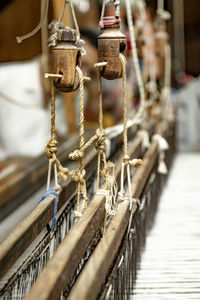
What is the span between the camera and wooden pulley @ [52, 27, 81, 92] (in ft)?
4.17

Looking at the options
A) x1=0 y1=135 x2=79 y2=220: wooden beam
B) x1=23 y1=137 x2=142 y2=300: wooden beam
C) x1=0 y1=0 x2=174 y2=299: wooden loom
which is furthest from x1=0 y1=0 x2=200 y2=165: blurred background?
x1=23 y1=137 x2=142 y2=300: wooden beam

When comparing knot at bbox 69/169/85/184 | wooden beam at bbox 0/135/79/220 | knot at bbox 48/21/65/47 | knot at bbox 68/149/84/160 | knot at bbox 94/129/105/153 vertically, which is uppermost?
knot at bbox 48/21/65/47

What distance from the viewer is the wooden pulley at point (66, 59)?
4.17 ft

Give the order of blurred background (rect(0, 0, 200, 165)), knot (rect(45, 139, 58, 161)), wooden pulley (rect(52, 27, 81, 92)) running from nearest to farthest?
wooden pulley (rect(52, 27, 81, 92)), knot (rect(45, 139, 58, 161)), blurred background (rect(0, 0, 200, 165))

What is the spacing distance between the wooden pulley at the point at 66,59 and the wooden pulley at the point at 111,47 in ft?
0.34

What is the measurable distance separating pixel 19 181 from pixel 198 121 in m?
1.90

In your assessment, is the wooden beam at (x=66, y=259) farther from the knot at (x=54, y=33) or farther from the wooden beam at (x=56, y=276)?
the knot at (x=54, y=33)

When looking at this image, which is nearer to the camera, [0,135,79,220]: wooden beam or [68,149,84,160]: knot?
[68,149,84,160]: knot

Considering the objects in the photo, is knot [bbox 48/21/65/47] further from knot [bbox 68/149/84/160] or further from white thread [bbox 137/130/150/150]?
white thread [bbox 137/130/150/150]

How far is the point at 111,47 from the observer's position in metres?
1.37

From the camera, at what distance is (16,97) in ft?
13.2

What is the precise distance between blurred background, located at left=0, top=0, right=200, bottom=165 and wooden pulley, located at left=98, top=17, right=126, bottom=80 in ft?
5.68

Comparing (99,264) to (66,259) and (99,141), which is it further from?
(99,141)

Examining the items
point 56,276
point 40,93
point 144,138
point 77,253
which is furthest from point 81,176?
point 40,93
